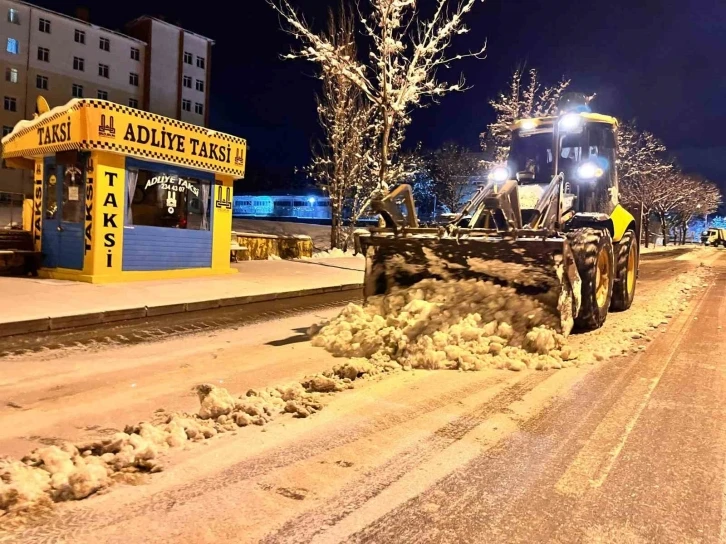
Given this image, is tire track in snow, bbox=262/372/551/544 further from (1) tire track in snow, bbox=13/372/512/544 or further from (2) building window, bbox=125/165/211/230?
(2) building window, bbox=125/165/211/230

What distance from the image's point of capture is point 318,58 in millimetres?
17062

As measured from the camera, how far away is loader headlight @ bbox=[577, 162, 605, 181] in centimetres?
893

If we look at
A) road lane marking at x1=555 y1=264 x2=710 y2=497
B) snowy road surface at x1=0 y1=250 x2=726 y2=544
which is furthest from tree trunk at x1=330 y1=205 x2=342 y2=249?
road lane marking at x1=555 y1=264 x2=710 y2=497

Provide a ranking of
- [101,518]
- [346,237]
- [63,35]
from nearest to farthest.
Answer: [101,518] → [346,237] → [63,35]

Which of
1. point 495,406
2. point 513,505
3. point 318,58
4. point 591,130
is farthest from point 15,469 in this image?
point 318,58

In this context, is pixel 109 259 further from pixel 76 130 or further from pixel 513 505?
pixel 513 505

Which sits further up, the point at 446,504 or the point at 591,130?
the point at 591,130

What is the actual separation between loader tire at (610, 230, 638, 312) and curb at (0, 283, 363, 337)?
6.42 m

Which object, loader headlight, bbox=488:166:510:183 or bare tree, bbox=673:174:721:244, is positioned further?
bare tree, bbox=673:174:721:244

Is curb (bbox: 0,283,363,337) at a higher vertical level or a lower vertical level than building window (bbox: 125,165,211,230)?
lower

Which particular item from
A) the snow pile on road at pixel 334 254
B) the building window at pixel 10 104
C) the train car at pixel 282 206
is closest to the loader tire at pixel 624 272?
the snow pile on road at pixel 334 254

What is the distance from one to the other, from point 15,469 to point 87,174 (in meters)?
10.5

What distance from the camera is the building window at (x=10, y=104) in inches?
1800

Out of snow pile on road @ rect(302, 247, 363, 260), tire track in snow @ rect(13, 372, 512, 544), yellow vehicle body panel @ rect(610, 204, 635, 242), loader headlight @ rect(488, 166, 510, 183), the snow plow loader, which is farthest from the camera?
snow pile on road @ rect(302, 247, 363, 260)
